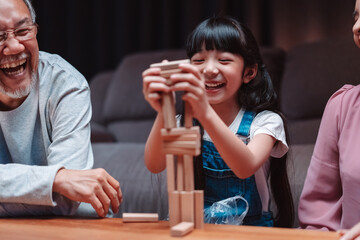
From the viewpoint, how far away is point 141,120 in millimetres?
2717

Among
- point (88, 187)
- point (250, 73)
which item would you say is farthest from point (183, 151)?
point (250, 73)

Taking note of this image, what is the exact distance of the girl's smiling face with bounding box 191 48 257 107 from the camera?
1.19 meters

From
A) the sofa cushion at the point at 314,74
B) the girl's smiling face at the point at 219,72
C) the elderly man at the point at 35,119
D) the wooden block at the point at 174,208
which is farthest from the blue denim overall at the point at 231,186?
the sofa cushion at the point at 314,74

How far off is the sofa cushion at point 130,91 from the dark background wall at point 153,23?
0.49 metres

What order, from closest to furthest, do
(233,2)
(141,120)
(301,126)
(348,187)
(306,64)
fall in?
1. (348,187)
2. (301,126)
3. (306,64)
4. (141,120)
5. (233,2)

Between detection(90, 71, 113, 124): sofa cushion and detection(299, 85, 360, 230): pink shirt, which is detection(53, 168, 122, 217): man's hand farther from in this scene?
detection(90, 71, 113, 124): sofa cushion

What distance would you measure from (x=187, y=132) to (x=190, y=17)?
7.95ft

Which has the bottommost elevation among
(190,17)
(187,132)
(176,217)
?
(176,217)

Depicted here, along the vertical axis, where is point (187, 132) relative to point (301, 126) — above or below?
above

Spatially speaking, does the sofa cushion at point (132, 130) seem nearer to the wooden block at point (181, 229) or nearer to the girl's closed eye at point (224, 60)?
the girl's closed eye at point (224, 60)

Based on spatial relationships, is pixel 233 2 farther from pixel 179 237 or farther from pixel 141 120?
pixel 179 237

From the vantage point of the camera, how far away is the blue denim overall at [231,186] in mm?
1252

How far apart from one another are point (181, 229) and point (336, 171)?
0.43 meters

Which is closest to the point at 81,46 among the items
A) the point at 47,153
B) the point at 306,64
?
the point at 306,64
